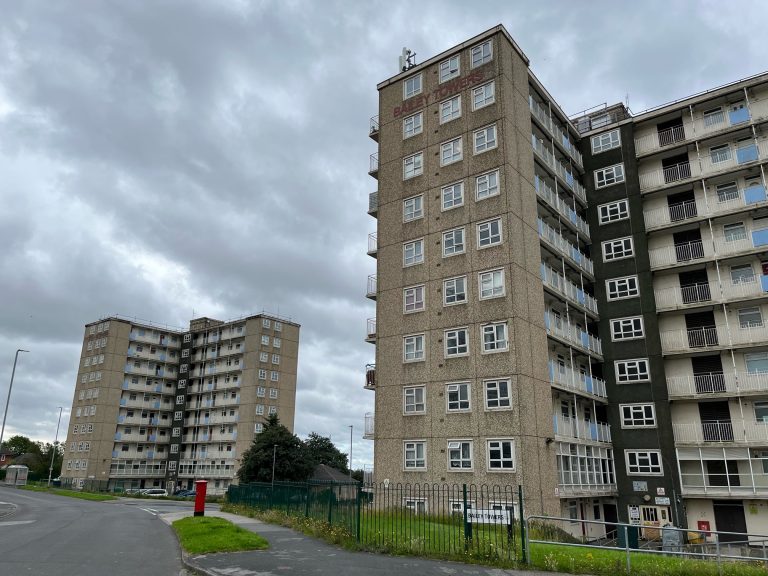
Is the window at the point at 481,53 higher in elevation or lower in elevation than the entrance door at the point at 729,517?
higher

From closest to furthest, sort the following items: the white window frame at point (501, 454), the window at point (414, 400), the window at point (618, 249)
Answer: the white window frame at point (501, 454) < the window at point (414, 400) < the window at point (618, 249)

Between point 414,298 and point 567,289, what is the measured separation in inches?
373

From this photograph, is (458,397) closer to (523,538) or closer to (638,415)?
(638,415)

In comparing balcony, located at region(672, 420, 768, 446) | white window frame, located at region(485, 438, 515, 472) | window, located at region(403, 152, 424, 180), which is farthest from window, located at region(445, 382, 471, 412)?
balcony, located at region(672, 420, 768, 446)

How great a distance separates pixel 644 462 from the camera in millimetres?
33625

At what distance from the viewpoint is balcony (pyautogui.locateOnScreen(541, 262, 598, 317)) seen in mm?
33031

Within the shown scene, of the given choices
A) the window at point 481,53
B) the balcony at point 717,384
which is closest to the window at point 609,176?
the window at point 481,53

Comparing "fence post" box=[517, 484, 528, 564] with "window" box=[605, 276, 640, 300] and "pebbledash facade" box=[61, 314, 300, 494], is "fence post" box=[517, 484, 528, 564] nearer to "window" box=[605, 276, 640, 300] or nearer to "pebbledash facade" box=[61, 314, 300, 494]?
"window" box=[605, 276, 640, 300]

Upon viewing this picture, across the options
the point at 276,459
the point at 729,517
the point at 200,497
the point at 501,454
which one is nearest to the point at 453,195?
the point at 501,454

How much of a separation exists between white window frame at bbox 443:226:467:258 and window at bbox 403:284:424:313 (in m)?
2.45

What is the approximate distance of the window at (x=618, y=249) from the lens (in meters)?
37.8

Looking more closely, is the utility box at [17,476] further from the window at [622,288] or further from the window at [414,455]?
the window at [622,288]

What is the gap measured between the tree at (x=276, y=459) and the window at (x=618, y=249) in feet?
123

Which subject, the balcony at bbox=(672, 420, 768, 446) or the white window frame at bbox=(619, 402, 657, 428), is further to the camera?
the white window frame at bbox=(619, 402, 657, 428)
